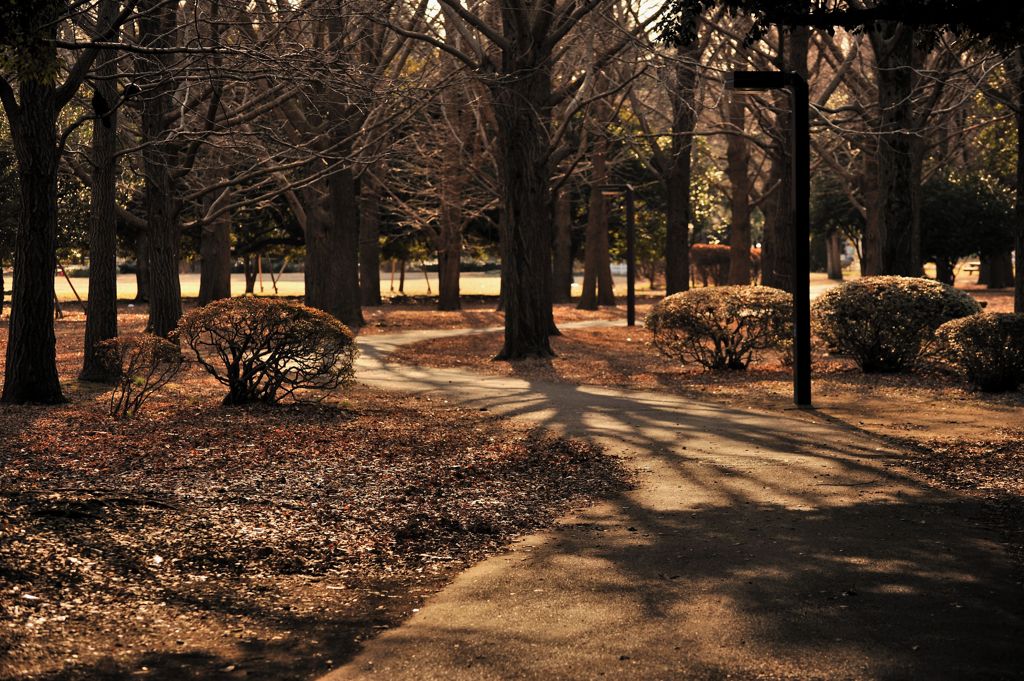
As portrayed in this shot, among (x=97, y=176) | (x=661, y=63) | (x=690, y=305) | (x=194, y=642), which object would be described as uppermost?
(x=661, y=63)

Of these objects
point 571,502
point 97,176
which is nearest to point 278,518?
point 571,502

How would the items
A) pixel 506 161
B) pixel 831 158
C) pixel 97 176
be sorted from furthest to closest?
pixel 831 158 → pixel 506 161 → pixel 97 176

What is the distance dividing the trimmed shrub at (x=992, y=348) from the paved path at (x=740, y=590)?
5512 millimetres

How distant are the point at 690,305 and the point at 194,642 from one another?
13493 mm

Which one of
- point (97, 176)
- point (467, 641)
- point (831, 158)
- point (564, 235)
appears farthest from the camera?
point (564, 235)

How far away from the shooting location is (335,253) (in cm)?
2864

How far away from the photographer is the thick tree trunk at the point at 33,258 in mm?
12922

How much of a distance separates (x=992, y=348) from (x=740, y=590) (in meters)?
9.96

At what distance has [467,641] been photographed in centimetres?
550

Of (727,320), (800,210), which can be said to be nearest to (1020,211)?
(727,320)

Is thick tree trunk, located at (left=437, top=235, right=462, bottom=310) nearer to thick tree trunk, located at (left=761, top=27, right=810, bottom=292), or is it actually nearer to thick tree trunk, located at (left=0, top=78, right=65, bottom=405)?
thick tree trunk, located at (left=761, top=27, right=810, bottom=292)

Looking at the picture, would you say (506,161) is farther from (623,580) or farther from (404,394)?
(623,580)

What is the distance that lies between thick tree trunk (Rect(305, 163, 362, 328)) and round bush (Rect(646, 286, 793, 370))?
1158cm

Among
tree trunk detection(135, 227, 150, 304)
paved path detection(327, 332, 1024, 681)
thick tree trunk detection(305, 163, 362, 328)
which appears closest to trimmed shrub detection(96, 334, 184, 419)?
paved path detection(327, 332, 1024, 681)
